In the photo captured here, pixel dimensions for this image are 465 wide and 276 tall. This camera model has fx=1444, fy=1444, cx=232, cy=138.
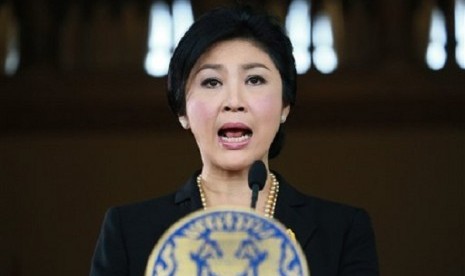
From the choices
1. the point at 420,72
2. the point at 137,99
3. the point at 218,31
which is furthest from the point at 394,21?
the point at 218,31

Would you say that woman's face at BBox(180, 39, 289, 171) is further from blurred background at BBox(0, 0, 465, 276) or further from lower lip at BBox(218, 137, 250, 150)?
blurred background at BBox(0, 0, 465, 276)

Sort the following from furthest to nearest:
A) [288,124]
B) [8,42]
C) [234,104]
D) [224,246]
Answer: [8,42] < [288,124] < [234,104] < [224,246]

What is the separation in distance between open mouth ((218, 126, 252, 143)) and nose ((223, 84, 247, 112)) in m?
0.02

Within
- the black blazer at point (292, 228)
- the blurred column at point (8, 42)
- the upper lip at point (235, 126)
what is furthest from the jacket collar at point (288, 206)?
the blurred column at point (8, 42)

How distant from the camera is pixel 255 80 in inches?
72.9

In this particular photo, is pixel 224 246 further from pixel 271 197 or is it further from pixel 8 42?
pixel 8 42

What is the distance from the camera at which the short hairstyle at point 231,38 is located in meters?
1.86

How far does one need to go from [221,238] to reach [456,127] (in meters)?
3.26

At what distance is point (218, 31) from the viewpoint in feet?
6.09

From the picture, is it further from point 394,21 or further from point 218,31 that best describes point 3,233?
point 218,31

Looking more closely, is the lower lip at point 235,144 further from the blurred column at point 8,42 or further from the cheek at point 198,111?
the blurred column at point 8,42

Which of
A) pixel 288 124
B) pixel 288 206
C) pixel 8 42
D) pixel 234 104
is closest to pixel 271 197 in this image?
pixel 288 206

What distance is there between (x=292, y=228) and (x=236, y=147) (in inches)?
4.9

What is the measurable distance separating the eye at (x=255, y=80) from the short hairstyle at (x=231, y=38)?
33 mm
